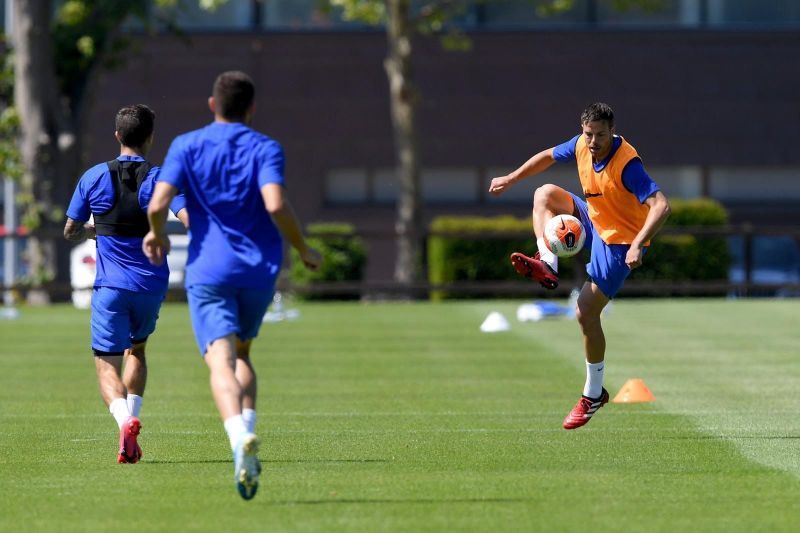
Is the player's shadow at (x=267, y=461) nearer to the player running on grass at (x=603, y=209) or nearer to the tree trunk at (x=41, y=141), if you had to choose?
the player running on grass at (x=603, y=209)

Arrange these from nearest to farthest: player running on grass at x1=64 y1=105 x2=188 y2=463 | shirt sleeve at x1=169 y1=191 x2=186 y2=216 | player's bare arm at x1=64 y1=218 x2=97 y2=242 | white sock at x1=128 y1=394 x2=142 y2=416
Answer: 1. shirt sleeve at x1=169 y1=191 x2=186 y2=216
2. player running on grass at x1=64 y1=105 x2=188 y2=463
3. player's bare arm at x1=64 y1=218 x2=97 y2=242
4. white sock at x1=128 y1=394 x2=142 y2=416

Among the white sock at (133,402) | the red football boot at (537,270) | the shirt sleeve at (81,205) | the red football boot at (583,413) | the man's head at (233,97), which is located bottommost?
the red football boot at (583,413)

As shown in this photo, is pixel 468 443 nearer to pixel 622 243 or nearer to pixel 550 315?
pixel 622 243

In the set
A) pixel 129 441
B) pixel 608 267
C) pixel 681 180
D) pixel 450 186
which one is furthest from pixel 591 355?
pixel 681 180

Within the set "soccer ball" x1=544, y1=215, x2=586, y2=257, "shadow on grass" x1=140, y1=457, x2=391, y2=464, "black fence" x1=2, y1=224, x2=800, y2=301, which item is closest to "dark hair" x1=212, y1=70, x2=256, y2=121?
"shadow on grass" x1=140, y1=457, x2=391, y2=464

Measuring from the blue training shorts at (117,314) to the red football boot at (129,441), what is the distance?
54cm

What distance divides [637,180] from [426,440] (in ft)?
6.90

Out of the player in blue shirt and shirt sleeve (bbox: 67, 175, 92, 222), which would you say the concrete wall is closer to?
shirt sleeve (bbox: 67, 175, 92, 222)

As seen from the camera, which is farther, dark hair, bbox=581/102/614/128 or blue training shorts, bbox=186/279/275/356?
dark hair, bbox=581/102/614/128

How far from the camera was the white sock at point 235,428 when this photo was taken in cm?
756

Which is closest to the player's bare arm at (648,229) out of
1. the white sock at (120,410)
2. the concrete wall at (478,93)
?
the white sock at (120,410)

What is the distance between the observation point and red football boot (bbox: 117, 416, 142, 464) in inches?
367

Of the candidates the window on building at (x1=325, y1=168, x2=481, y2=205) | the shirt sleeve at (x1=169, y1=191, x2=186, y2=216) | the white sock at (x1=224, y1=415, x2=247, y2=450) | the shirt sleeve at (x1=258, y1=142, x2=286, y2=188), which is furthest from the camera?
the window on building at (x1=325, y1=168, x2=481, y2=205)

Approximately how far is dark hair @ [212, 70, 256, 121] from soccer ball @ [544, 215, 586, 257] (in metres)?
4.14
